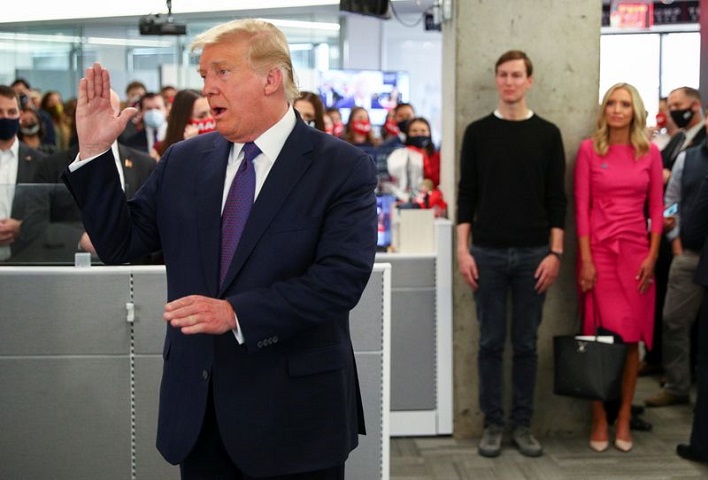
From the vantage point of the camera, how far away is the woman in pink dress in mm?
4648

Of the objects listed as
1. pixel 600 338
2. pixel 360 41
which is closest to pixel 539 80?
pixel 600 338

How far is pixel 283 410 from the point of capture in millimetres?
2018

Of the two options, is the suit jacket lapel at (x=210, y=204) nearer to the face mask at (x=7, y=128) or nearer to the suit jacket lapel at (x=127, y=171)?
the suit jacket lapel at (x=127, y=171)

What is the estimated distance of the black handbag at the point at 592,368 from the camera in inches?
179

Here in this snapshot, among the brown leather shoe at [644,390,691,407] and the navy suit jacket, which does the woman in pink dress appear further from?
the navy suit jacket

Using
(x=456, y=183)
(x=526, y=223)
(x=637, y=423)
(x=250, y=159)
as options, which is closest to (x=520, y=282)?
(x=526, y=223)

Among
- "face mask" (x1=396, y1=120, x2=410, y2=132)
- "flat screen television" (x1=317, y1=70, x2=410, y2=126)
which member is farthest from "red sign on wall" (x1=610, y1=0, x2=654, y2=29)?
"face mask" (x1=396, y1=120, x2=410, y2=132)

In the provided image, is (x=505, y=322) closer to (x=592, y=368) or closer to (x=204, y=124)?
(x=592, y=368)

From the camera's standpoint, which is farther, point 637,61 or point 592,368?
point 637,61

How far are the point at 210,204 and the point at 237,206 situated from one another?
5 centimetres

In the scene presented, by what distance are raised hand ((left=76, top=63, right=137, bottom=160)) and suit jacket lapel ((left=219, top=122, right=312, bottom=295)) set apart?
298mm

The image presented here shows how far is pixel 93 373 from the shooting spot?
357 centimetres

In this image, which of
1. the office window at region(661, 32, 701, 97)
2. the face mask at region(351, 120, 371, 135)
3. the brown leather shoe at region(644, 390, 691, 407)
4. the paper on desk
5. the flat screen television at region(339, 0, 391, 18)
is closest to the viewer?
the paper on desk

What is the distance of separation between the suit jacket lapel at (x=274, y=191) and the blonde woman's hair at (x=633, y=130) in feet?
9.37
